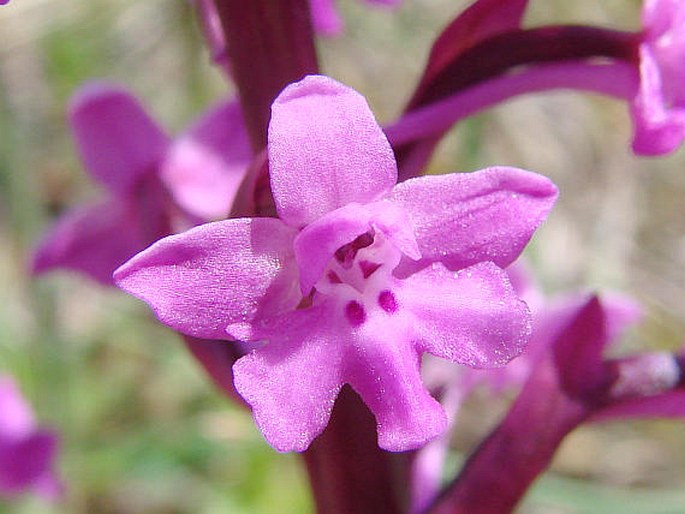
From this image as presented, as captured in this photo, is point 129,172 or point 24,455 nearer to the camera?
point 129,172

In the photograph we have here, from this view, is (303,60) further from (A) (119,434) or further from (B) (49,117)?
(B) (49,117)

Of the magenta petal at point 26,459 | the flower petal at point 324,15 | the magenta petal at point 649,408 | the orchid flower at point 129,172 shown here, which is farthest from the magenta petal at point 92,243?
the magenta petal at point 649,408

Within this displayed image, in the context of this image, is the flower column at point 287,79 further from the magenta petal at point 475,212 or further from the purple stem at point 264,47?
the magenta petal at point 475,212

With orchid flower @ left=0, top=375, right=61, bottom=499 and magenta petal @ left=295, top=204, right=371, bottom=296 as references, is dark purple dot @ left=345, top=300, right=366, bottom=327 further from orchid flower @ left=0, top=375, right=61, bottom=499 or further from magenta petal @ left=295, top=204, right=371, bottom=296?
orchid flower @ left=0, top=375, right=61, bottom=499

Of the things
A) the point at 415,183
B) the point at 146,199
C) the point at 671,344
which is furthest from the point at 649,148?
the point at 671,344

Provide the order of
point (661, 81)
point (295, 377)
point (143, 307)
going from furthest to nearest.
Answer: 1. point (143, 307)
2. point (661, 81)
3. point (295, 377)

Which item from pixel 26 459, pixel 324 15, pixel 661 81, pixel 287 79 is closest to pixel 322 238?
pixel 287 79

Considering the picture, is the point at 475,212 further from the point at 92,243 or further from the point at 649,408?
the point at 92,243
